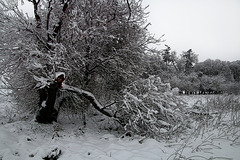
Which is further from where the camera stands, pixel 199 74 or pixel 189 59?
pixel 189 59

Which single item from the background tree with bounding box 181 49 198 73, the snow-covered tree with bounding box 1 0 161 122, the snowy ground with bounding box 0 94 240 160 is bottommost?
the snowy ground with bounding box 0 94 240 160

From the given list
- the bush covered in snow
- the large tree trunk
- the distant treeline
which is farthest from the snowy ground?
the distant treeline

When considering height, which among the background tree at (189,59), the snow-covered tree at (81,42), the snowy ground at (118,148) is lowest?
the snowy ground at (118,148)

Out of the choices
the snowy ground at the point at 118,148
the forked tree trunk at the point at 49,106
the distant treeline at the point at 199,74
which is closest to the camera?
the snowy ground at the point at 118,148

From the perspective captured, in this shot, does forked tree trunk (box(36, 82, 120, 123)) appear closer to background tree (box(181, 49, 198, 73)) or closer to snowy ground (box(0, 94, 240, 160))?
snowy ground (box(0, 94, 240, 160))

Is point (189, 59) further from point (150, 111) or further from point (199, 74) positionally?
point (150, 111)

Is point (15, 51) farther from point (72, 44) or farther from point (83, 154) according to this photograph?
point (83, 154)

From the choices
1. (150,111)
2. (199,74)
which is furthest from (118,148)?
(199,74)

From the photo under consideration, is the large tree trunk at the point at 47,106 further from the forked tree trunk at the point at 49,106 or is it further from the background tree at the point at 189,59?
the background tree at the point at 189,59

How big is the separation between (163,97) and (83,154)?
3483mm

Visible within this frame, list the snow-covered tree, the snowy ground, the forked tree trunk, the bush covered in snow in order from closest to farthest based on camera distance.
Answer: the snowy ground → the bush covered in snow → the snow-covered tree → the forked tree trunk

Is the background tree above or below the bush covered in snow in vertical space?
above

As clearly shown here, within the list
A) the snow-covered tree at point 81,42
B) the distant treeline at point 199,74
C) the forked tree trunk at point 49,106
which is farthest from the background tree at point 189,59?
the forked tree trunk at point 49,106

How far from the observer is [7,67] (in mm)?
4645
